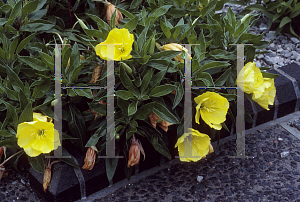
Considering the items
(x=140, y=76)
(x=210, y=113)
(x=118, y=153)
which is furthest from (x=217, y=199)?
(x=140, y=76)

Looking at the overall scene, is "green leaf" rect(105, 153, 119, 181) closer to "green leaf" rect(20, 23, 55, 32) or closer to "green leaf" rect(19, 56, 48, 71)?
"green leaf" rect(19, 56, 48, 71)

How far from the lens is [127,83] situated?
166cm

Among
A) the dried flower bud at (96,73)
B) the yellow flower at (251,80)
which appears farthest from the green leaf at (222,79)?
the dried flower bud at (96,73)

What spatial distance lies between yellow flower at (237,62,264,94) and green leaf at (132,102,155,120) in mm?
531

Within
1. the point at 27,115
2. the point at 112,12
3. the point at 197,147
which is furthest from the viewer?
the point at 112,12

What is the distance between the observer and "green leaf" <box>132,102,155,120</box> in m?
1.63

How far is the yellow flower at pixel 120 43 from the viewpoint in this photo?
157 cm

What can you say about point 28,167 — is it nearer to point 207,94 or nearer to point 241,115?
point 207,94

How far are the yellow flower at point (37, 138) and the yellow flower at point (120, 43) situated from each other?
0.42 metres

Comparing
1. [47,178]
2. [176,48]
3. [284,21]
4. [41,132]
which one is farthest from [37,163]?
[284,21]

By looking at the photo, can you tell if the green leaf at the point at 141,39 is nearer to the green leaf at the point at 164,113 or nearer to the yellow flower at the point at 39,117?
the green leaf at the point at 164,113

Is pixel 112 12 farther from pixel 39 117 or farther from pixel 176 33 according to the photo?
pixel 39 117

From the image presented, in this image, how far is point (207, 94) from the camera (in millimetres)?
1651

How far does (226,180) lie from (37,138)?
1.05 m
